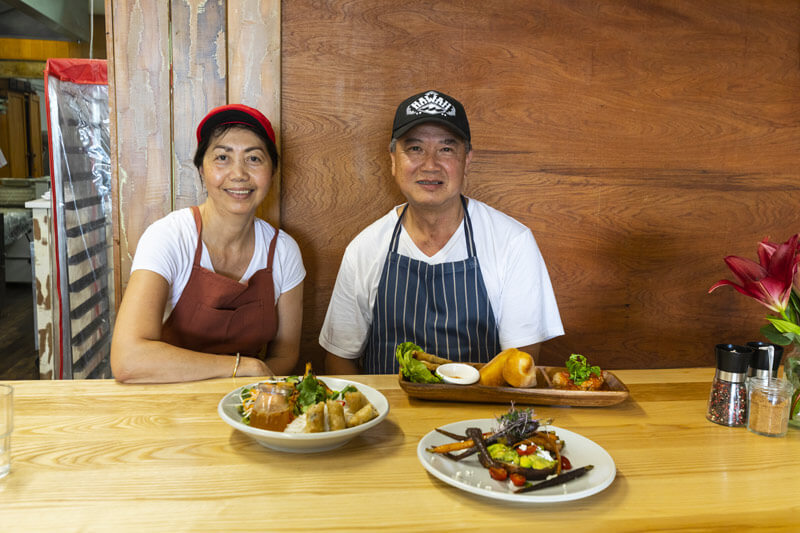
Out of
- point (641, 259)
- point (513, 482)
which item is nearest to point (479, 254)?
point (641, 259)

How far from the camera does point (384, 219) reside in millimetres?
2467

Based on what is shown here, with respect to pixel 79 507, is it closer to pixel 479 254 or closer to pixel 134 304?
pixel 134 304

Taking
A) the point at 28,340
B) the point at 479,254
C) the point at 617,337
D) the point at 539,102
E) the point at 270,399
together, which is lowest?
the point at 28,340

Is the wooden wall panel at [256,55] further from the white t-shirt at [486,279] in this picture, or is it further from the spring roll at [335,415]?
the spring roll at [335,415]

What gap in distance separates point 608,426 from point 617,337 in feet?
5.41

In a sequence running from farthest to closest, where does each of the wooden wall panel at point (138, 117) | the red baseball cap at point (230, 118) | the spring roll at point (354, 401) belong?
the wooden wall panel at point (138, 117) → the red baseball cap at point (230, 118) → the spring roll at point (354, 401)

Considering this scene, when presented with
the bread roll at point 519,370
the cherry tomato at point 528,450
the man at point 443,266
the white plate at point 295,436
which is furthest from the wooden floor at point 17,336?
the cherry tomato at point 528,450

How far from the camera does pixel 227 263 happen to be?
2.28 metres

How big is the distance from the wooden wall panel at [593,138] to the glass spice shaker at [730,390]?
1.47 m

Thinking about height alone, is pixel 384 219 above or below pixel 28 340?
above

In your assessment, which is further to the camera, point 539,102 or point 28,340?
point 28,340

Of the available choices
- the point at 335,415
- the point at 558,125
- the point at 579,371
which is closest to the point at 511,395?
the point at 579,371

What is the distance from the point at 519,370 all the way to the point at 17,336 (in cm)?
562

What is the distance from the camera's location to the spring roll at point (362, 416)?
130cm
